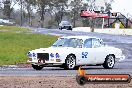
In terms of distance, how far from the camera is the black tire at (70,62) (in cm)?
1969

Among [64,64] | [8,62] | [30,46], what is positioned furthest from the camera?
[30,46]

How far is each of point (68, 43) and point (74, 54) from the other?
0.73 meters

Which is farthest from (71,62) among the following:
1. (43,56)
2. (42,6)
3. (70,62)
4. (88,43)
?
(42,6)

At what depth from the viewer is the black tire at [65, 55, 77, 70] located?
19.7 metres

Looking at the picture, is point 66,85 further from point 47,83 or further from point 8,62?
point 8,62

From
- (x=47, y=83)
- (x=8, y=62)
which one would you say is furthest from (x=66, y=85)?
(x=8, y=62)

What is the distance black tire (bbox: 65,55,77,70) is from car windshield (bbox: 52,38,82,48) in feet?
2.36

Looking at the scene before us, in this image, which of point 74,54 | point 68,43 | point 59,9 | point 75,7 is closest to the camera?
point 74,54

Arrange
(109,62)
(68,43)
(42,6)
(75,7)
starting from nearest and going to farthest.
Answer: (68,43) → (109,62) → (42,6) → (75,7)

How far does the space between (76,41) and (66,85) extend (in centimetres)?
866

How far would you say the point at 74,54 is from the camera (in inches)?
789

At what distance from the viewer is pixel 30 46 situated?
115 feet

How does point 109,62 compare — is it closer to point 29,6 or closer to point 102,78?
point 102,78

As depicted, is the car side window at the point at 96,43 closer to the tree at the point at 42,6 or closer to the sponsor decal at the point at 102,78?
the sponsor decal at the point at 102,78
